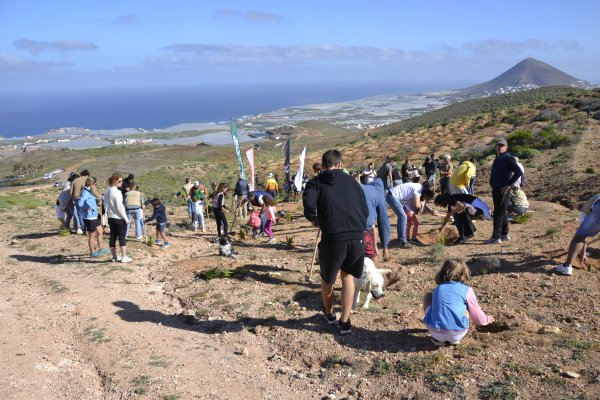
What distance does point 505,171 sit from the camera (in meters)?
8.29

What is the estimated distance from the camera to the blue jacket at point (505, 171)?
26.8ft

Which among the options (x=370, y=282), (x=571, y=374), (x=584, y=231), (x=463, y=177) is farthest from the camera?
(x=463, y=177)

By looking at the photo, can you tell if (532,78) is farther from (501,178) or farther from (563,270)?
(563,270)

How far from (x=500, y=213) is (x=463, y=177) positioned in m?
1.51

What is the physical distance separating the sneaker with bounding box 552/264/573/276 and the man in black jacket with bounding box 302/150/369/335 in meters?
3.27

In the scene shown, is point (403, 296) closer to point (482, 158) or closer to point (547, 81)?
point (482, 158)

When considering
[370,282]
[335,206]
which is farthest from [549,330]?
[335,206]

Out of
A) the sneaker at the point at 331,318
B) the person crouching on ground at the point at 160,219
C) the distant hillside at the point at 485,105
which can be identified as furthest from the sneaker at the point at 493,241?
the distant hillside at the point at 485,105

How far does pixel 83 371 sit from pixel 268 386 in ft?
6.79

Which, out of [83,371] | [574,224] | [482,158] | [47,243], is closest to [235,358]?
[83,371]

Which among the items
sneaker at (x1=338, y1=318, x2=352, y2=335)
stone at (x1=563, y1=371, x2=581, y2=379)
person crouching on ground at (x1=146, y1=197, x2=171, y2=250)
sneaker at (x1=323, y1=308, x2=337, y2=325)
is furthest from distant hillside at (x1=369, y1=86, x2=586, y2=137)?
stone at (x1=563, y1=371, x2=581, y2=379)

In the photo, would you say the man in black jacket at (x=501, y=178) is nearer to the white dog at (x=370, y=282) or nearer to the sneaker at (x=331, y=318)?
the white dog at (x=370, y=282)

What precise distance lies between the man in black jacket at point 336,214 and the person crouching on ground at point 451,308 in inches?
34.3

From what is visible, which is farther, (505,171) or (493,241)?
(493,241)
